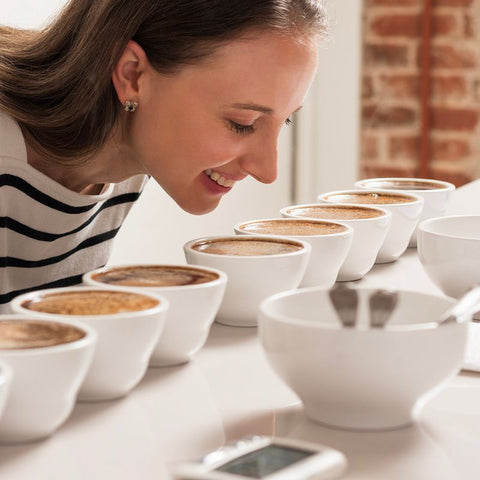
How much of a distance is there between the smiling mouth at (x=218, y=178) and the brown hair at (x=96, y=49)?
0.19m

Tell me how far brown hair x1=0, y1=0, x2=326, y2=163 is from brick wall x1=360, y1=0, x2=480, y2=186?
6.94 feet

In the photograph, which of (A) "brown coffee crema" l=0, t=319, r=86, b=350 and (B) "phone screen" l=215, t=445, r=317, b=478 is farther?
(A) "brown coffee crema" l=0, t=319, r=86, b=350

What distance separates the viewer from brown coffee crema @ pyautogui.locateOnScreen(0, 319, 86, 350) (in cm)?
82

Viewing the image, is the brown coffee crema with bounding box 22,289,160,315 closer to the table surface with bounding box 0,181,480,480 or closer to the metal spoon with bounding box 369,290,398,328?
the table surface with bounding box 0,181,480,480

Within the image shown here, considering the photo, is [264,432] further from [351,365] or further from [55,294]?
[55,294]

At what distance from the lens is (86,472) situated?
2.49ft

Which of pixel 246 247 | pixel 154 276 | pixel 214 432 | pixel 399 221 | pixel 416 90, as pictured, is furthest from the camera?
pixel 416 90

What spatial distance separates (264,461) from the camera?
2.37 feet

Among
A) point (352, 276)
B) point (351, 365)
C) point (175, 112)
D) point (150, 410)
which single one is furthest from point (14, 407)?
point (175, 112)

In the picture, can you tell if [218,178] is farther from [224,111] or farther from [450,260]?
[450,260]

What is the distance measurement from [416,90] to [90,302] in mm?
2983

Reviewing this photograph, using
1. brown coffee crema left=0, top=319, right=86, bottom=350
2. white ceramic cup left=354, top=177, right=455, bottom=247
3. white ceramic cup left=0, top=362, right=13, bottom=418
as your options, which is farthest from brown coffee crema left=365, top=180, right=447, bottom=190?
white ceramic cup left=0, top=362, right=13, bottom=418

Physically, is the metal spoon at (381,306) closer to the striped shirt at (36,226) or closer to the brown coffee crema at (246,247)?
the brown coffee crema at (246,247)

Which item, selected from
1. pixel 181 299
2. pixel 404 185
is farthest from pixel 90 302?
pixel 404 185
